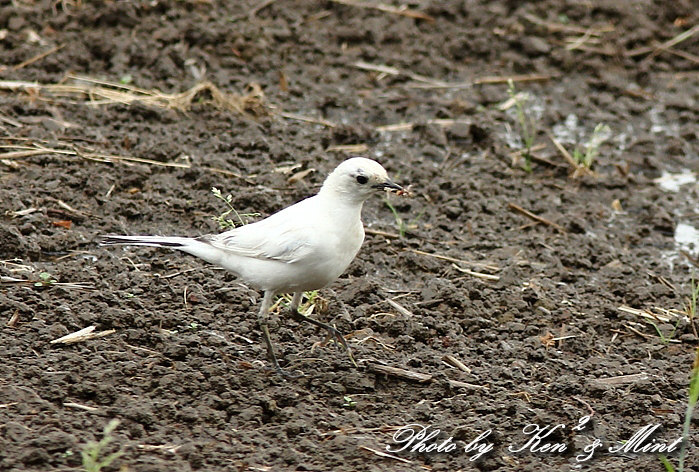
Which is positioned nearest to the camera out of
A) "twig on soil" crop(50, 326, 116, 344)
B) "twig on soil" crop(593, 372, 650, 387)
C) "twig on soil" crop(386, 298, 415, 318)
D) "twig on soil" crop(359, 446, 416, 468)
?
"twig on soil" crop(359, 446, 416, 468)

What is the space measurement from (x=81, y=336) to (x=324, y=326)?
4.33 feet

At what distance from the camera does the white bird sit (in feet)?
16.2

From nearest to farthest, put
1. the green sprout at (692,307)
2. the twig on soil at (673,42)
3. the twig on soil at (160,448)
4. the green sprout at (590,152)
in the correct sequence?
the twig on soil at (160,448) < the green sprout at (692,307) < the green sprout at (590,152) < the twig on soil at (673,42)

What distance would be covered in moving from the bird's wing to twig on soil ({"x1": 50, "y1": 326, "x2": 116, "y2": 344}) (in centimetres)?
78

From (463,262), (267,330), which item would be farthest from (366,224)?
(267,330)

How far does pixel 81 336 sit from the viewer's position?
201 inches

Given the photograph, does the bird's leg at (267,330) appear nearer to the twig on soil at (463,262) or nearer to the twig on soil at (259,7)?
the twig on soil at (463,262)

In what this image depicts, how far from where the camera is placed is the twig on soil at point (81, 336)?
505 cm

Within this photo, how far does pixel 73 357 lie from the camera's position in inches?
193

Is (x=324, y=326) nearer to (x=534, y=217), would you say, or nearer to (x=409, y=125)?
(x=534, y=217)

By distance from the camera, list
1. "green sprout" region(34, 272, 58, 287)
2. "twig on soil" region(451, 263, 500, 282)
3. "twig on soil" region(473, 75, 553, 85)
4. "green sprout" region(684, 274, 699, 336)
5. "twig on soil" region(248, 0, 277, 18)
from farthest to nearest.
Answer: "twig on soil" region(248, 0, 277, 18) → "twig on soil" region(473, 75, 553, 85) → "twig on soil" region(451, 263, 500, 282) → "green sprout" region(684, 274, 699, 336) → "green sprout" region(34, 272, 58, 287)

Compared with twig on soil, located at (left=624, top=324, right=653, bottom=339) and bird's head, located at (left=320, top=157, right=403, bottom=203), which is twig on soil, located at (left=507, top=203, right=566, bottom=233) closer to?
twig on soil, located at (left=624, top=324, right=653, bottom=339)

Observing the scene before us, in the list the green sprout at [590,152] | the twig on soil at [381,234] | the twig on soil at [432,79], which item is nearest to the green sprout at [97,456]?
the twig on soil at [381,234]

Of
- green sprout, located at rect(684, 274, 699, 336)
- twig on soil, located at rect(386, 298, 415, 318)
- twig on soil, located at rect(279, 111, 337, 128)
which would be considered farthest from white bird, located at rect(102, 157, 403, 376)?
twig on soil, located at rect(279, 111, 337, 128)
